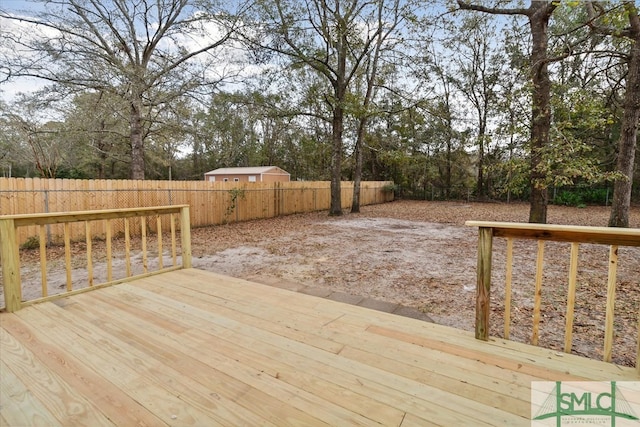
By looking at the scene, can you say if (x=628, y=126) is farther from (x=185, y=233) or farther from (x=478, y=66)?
(x=478, y=66)

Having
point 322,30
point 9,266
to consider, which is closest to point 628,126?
point 322,30

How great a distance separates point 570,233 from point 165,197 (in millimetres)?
8259

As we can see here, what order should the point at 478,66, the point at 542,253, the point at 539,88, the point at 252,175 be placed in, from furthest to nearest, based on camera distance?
the point at 252,175 < the point at 478,66 < the point at 539,88 < the point at 542,253

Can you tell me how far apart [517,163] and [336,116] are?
619 centimetres

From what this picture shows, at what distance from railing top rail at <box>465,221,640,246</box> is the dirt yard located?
1.07m

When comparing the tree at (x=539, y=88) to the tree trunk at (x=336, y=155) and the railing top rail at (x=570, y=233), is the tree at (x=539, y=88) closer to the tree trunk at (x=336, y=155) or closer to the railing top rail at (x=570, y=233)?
the tree trunk at (x=336, y=155)

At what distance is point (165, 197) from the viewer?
8.04 meters

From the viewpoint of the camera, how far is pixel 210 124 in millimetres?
11656

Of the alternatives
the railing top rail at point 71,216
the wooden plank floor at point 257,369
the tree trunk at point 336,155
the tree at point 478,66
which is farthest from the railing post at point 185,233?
the tree at point 478,66

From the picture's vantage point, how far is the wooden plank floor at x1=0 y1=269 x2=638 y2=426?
4.63 ft

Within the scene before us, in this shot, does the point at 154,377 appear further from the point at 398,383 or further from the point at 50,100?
the point at 50,100

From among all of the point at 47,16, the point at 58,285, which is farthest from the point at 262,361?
the point at 47,16

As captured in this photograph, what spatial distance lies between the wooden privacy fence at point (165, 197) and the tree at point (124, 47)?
8.28ft

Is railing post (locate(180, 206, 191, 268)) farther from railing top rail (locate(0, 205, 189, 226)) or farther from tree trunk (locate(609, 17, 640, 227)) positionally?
tree trunk (locate(609, 17, 640, 227))
